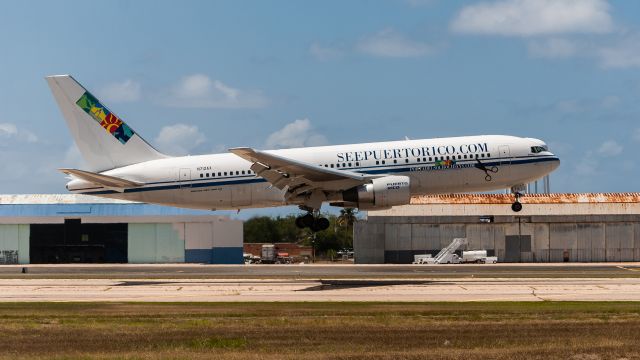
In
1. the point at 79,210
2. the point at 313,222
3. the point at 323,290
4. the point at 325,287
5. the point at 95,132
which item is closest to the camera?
the point at 323,290

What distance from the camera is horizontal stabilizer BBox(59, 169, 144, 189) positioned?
54031mm

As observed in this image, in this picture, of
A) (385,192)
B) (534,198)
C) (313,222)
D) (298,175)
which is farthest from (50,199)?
(385,192)

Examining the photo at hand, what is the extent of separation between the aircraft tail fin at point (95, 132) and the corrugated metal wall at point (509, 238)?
3629cm

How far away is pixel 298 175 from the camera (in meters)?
54.1

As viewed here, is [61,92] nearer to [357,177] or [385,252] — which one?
[357,177]

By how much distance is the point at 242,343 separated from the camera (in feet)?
91.6

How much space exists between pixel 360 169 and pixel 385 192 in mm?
2708

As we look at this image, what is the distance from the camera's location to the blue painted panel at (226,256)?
306 ft

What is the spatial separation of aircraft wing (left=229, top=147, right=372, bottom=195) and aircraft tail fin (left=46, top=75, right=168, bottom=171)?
858 centimetres

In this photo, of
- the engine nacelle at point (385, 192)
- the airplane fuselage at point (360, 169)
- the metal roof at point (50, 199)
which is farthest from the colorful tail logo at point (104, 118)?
the metal roof at point (50, 199)

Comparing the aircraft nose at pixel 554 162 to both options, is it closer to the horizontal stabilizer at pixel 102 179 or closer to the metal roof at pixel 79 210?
the horizontal stabilizer at pixel 102 179

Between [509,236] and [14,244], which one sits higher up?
[509,236]

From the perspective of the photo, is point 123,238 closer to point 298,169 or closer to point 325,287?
point 298,169

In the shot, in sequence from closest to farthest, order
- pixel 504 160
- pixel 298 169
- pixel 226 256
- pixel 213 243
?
pixel 298 169 < pixel 504 160 < pixel 226 256 < pixel 213 243
